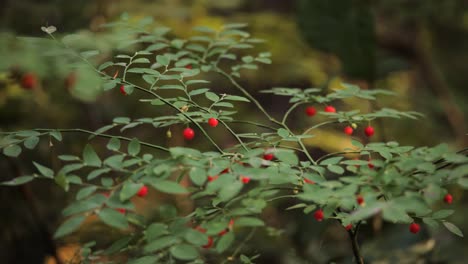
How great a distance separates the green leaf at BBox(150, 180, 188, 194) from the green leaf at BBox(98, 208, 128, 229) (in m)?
0.08

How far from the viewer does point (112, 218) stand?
2.76ft

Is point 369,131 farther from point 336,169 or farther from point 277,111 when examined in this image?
point 277,111

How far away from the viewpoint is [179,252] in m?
0.87

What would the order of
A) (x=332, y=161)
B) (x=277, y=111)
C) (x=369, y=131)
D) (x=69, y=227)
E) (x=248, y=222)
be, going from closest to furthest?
(x=69, y=227) → (x=248, y=222) → (x=332, y=161) → (x=369, y=131) → (x=277, y=111)

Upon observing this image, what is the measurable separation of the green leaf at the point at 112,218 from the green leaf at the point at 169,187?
0.08m

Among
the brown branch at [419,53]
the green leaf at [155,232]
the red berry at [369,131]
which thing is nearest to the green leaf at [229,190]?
the green leaf at [155,232]

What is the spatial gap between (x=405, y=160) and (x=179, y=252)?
0.48 meters

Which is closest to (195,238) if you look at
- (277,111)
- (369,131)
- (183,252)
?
(183,252)

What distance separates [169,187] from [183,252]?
0.40 feet

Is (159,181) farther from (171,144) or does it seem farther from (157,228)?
(171,144)

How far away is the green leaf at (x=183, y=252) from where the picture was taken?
863 millimetres

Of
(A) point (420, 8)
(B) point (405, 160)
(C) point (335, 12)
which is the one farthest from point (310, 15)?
(B) point (405, 160)

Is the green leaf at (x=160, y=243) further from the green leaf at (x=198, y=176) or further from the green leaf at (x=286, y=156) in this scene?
the green leaf at (x=286, y=156)

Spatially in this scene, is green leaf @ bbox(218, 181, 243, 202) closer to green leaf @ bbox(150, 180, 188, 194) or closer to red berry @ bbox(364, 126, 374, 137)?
green leaf @ bbox(150, 180, 188, 194)
